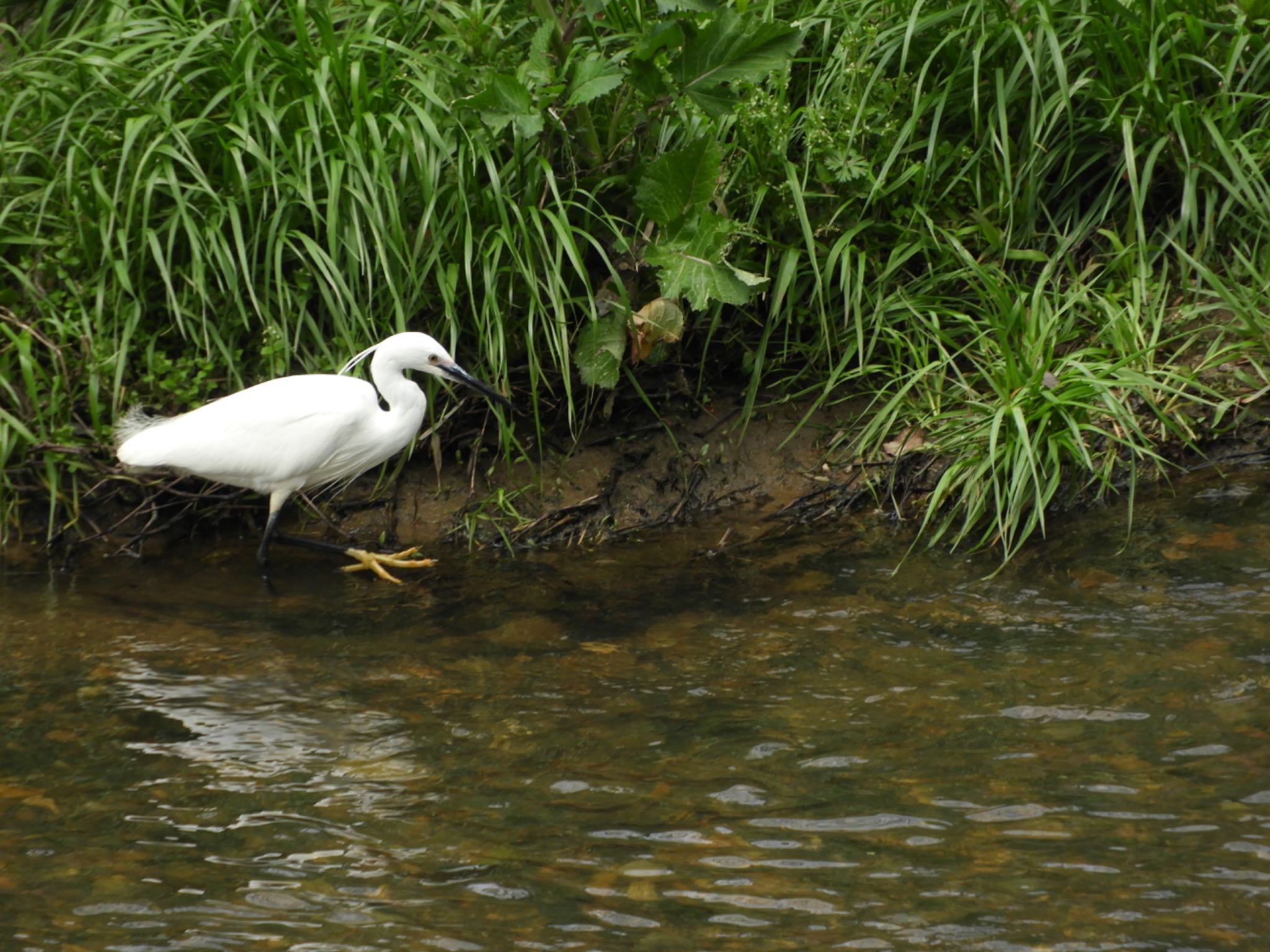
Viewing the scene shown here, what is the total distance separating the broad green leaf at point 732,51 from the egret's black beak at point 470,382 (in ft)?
3.60

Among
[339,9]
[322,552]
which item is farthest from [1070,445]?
[339,9]

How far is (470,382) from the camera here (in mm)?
4211

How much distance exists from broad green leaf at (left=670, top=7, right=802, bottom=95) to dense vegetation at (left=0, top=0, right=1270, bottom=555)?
0.01m

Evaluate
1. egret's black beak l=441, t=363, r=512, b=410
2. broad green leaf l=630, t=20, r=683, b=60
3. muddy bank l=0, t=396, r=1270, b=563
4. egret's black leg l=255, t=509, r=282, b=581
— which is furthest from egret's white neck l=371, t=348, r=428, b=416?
broad green leaf l=630, t=20, r=683, b=60

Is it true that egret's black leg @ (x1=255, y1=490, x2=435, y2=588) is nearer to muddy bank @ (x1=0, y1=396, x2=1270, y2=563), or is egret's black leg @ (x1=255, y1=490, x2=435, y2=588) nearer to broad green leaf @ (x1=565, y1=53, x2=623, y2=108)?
muddy bank @ (x1=0, y1=396, x2=1270, y2=563)

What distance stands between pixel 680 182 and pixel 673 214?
0.35ft

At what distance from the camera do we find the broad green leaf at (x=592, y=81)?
162 inches

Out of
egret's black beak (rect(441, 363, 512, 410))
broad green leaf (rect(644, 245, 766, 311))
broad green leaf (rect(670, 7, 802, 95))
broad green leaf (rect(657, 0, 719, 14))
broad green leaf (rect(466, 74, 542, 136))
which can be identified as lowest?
egret's black beak (rect(441, 363, 512, 410))

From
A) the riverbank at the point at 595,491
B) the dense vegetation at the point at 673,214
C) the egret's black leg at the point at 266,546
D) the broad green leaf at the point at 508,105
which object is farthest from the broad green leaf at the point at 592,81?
the egret's black leg at the point at 266,546

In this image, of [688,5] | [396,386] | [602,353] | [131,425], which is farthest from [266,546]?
[688,5]

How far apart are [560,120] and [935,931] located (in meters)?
2.87

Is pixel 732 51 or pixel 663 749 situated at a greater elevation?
pixel 732 51

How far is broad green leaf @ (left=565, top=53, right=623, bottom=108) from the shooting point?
4109 mm

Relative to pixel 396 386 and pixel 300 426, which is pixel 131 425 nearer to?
pixel 300 426
